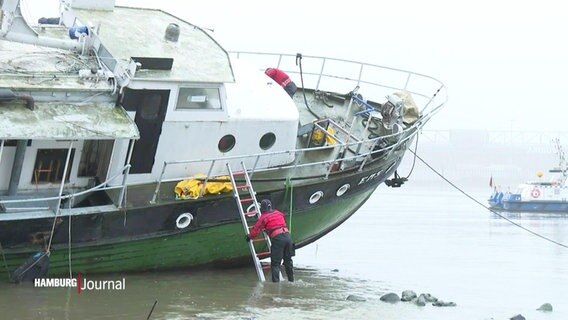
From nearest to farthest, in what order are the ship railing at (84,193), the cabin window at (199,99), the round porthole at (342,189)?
the ship railing at (84,193) < the cabin window at (199,99) < the round porthole at (342,189)

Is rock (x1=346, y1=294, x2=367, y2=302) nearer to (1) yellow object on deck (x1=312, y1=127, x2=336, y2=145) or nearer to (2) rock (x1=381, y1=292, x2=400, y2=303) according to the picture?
(2) rock (x1=381, y1=292, x2=400, y2=303)

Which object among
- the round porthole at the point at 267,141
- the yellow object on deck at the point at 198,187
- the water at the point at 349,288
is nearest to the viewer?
the water at the point at 349,288

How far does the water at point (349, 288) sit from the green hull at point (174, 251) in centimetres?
24

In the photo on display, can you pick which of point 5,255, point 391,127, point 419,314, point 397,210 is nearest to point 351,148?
point 391,127

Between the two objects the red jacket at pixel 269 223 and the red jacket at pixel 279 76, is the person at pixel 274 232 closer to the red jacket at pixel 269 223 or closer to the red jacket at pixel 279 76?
the red jacket at pixel 269 223

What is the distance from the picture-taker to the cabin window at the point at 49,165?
1720 cm

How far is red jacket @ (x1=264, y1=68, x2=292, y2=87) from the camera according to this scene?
21266 millimetres

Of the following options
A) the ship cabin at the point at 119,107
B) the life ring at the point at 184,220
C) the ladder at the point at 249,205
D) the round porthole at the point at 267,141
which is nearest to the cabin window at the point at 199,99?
the ship cabin at the point at 119,107

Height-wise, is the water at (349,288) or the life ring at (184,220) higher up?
the life ring at (184,220)

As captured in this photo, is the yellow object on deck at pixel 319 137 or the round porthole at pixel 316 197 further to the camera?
the yellow object on deck at pixel 319 137

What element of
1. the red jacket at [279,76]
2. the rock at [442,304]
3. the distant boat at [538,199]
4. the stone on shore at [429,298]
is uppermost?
the red jacket at [279,76]

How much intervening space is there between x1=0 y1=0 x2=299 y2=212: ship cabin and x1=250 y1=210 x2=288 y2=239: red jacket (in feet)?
4.02

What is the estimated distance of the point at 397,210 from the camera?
1906 inches

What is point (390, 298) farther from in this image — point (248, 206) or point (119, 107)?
point (119, 107)
